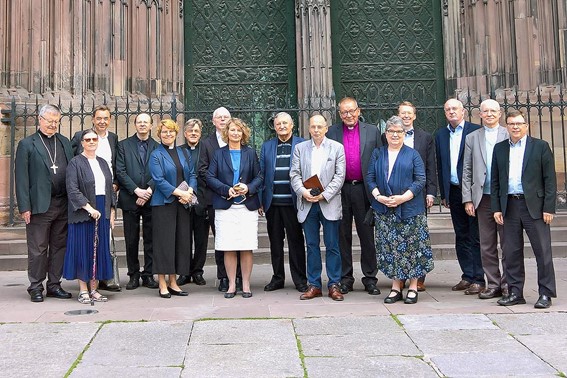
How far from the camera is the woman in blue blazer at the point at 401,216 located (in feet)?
17.4

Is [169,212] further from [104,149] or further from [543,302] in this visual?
[543,302]

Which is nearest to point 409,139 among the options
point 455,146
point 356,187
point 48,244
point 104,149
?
point 455,146

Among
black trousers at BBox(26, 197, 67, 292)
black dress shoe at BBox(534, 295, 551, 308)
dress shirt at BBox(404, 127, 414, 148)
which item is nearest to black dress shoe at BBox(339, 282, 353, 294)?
dress shirt at BBox(404, 127, 414, 148)

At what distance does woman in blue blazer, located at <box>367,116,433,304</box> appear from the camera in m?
5.29

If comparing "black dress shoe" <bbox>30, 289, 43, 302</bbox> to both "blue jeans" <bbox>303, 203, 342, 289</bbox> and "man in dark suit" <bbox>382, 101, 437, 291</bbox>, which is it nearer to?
"blue jeans" <bbox>303, 203, 342, 289</bbox>

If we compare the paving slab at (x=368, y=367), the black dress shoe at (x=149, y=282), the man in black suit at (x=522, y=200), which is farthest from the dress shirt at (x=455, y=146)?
the black dress shoe at (x=149, y=282)

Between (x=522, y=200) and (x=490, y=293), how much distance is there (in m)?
0.98

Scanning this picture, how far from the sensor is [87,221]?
5613mm

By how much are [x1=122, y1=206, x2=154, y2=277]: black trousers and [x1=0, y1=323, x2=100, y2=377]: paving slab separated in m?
1.85

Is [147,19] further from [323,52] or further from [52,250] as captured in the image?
[52,250]

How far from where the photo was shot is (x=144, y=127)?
624 centimetres

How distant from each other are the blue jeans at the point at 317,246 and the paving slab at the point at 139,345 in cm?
161

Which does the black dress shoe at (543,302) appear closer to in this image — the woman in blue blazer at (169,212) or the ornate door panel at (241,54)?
the woman in blue blazer at (169,212)

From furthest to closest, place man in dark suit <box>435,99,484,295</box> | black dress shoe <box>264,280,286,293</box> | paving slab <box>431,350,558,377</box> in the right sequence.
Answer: black dress shoe <box>264,280,286,293</box> < man in dark suit <box>435,99,484,295</box> < paving slab <box>431,350,558,377</box>
